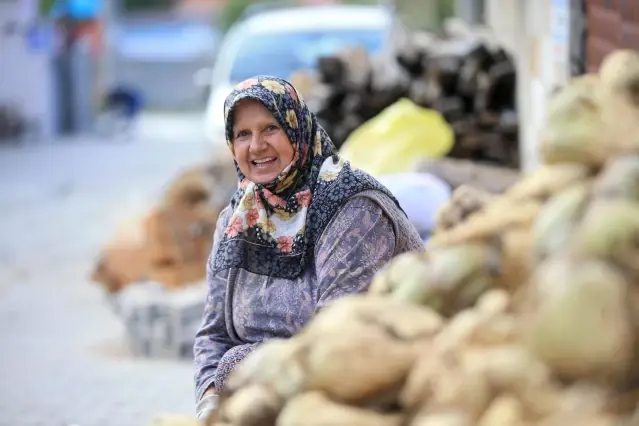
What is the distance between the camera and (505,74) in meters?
6.57

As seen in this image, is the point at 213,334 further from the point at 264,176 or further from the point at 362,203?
the point at 362,203

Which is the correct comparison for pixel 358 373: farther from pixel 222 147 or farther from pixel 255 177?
pixel 222 147

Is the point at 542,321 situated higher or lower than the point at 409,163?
higher

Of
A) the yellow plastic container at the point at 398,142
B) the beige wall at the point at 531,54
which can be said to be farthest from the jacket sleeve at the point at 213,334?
the beige wall at the point at 531,54

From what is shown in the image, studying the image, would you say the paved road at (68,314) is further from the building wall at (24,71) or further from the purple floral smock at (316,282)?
the building wall at (24,71)

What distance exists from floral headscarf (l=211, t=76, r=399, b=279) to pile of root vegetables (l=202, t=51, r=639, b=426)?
3.79ft

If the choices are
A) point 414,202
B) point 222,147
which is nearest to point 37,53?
point 222,147

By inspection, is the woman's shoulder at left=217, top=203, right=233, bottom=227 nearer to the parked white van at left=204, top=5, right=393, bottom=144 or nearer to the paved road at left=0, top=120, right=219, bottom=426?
the paved road at left=0, top=120, right=219, bottom=426

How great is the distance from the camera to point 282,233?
9.95 feet

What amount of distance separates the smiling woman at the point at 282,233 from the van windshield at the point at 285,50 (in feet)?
20.4

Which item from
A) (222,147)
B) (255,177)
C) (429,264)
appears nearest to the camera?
(429,264)

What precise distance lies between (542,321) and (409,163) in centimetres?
372

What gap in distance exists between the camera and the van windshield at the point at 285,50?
9.55 m

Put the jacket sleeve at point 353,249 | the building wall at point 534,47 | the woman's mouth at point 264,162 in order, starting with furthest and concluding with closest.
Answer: the building wall at point 534,47 < the woman's mouth at point 264,162 < the jacket sleeve at point 353,249
